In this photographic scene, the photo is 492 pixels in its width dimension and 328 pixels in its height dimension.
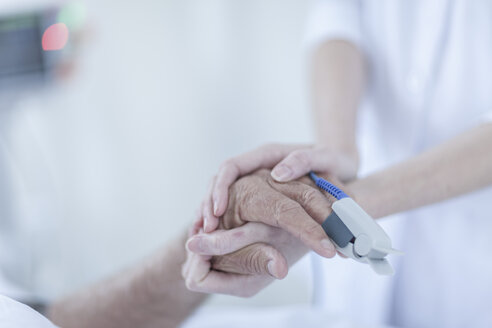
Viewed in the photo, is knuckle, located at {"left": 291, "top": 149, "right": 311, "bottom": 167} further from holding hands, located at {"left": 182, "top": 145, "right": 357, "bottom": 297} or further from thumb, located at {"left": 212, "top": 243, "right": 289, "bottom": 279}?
thumb, located at {"left": 212, "top": 243, "right": 289, "bottom": 279}

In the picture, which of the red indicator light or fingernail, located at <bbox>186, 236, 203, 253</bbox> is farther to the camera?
the red indicator light

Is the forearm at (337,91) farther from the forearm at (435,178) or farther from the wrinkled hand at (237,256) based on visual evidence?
the wrinkled hand at (237,256)

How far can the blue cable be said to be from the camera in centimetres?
62

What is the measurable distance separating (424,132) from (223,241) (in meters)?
0.53

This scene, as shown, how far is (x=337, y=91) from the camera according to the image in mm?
1021

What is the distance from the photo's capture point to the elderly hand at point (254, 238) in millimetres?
624

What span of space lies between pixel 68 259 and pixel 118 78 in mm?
852

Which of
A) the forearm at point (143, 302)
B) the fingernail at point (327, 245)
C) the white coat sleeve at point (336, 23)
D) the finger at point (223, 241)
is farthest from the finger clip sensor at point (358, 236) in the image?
the white coat sleeve at point (336, 23)

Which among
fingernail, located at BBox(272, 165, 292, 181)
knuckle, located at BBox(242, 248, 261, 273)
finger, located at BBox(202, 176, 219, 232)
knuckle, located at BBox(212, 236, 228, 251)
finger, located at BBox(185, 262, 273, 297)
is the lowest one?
finger, located at BBox(185, 262, 273, 297)

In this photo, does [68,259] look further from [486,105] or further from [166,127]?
[486,105]

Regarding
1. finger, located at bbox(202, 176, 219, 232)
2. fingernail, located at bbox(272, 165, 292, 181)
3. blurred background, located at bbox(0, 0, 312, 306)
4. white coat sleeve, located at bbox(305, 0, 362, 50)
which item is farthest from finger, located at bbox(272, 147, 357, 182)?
blurred background, located at bbox(0, 0, 312, 306)

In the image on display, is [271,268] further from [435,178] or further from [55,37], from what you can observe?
[55,37]

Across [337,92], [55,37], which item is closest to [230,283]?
[337,92]

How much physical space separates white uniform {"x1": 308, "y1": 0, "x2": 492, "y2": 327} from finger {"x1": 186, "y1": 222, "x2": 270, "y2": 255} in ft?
1.25
